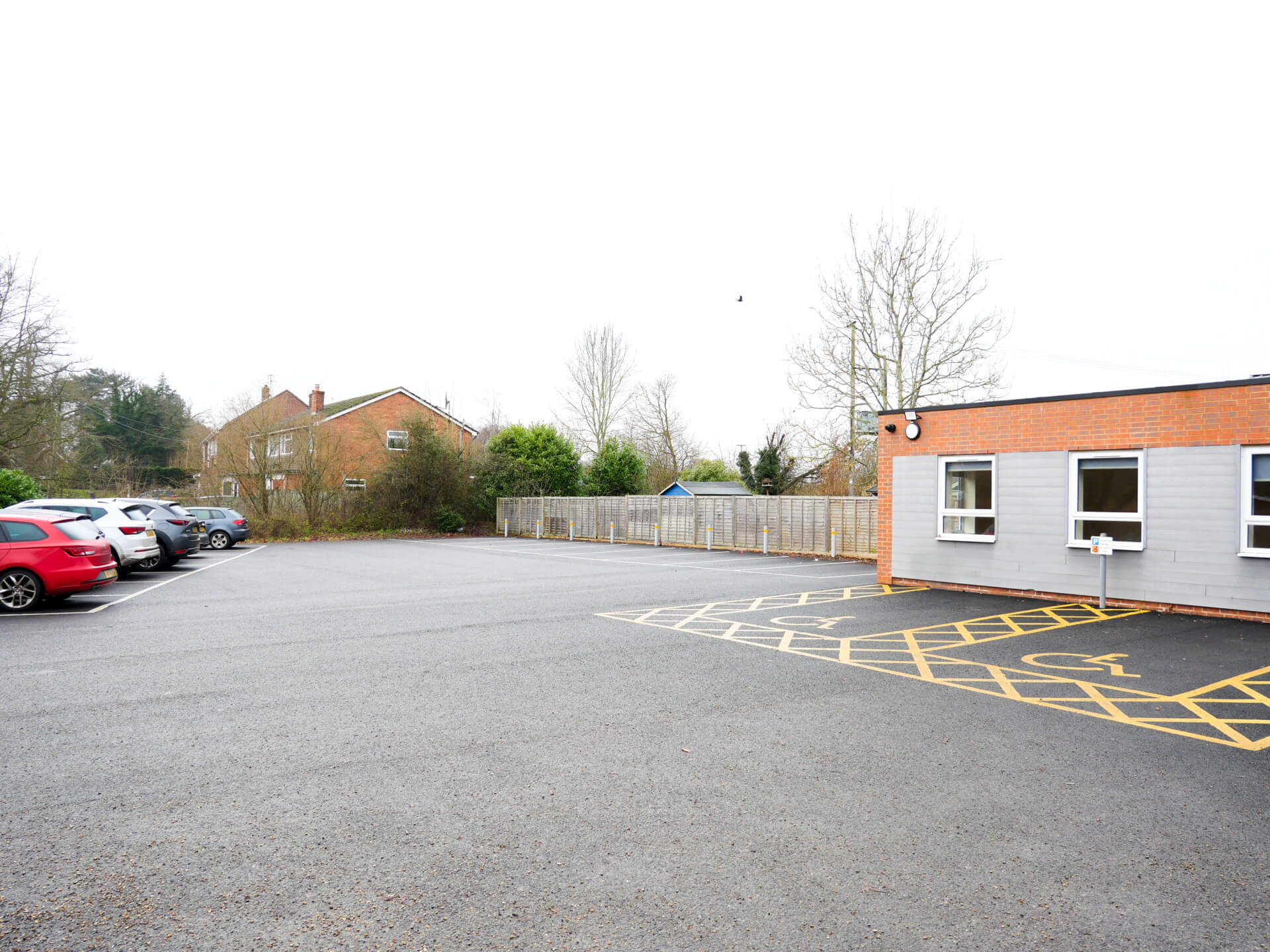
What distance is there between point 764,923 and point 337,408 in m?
48.8

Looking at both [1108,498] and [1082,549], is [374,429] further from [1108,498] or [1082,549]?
[1108,498]

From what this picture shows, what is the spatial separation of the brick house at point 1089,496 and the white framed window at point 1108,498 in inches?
0.7

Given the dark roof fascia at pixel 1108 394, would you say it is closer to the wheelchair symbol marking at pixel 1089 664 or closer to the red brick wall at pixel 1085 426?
the red brick wall at pixel 1085 426

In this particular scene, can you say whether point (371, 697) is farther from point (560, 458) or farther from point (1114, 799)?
point (560, 458)

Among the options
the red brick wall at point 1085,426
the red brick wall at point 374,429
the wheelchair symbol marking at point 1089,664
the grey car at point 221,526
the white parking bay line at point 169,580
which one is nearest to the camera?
the wheelchair symbol marking at point 1089,664

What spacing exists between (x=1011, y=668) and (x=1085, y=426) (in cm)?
643

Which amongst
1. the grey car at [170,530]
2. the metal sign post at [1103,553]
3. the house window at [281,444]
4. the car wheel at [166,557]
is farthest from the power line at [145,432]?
the metal sign post at [1103,553]

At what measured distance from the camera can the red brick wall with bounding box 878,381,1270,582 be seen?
10820mm

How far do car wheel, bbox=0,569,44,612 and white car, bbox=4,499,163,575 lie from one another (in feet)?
10.6

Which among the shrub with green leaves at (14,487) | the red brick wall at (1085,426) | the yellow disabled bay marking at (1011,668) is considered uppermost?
the red brick wall at (1085,426)

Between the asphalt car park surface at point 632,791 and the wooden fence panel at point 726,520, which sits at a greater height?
the wooden fence panel at point 726,520

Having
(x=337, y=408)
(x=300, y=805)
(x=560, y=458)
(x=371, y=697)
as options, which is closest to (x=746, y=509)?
(x=560, y=458)

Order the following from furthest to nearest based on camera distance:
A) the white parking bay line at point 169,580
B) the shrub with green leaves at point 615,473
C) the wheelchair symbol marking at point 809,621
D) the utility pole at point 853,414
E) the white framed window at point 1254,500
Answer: the shrub with green leaves at point 615,473, the utility pole at point 853,414, the white parking bay line at point 169,580, the white framed window at point 1254,500, the wheelchair symbol marking at point 809,621

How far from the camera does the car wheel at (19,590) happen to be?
11.1 metres
